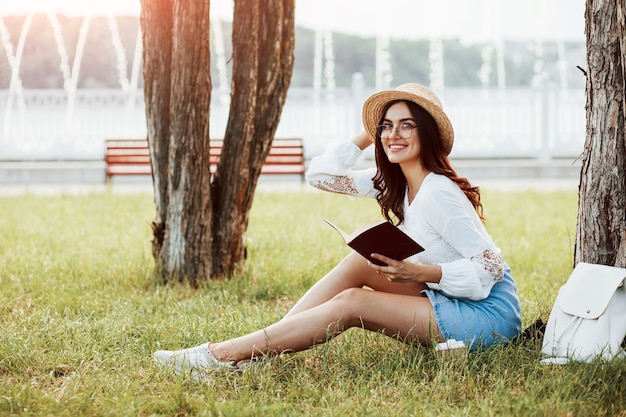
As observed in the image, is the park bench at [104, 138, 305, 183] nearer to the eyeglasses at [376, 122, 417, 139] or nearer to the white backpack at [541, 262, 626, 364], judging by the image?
the eyeglasses at [376, 122, 417, 139]

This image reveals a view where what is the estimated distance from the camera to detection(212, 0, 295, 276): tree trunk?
621 centimetres

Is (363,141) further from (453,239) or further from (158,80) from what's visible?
Result: (158,80)

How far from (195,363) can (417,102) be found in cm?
155

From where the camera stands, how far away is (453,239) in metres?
4.08

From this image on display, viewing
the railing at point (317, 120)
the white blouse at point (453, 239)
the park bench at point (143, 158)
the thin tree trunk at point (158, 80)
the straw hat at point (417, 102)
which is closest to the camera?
the white blouse at point (453, 239)

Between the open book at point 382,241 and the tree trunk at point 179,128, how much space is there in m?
2.46

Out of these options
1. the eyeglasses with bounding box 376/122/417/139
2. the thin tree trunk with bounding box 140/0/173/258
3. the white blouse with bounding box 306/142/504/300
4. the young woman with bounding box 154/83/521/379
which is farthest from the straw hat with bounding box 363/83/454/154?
the thin tree trunk with bounding box 140/0/173/258

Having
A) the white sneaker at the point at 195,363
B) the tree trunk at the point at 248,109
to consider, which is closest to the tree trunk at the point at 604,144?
the white sneaker at the point at 195,363

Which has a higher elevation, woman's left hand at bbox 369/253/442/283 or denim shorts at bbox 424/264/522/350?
woman's left hand at bbox 369/253/442/283

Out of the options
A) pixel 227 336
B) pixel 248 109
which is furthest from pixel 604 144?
pixel 248 109

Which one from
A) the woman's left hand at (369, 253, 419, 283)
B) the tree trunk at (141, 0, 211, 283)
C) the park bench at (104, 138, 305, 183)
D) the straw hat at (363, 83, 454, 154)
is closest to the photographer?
the woman's left hand at (369, 253, 419, 283)

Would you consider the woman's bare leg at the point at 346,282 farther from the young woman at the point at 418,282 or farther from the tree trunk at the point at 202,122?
the tree trunk at the point at 202,122

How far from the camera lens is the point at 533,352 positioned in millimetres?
4230

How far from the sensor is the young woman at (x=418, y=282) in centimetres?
404
